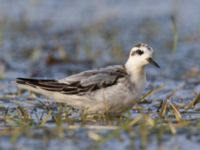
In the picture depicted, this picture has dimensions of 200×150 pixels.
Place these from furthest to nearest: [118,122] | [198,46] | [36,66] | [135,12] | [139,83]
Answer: [135,12] < [198,46] < [36,66] < [139,83] < [118,122]

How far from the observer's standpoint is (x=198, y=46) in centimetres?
1417

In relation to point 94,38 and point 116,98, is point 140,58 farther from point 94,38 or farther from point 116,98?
point 94,38

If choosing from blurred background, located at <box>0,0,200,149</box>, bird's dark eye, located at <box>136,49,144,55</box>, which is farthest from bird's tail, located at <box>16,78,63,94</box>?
bird's dark eye, located at <box>136,49,144,55</box>

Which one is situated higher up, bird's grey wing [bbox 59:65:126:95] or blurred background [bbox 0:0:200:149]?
blurred background [bbox 0:0:200:149]

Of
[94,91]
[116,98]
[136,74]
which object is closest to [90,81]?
[94,91]

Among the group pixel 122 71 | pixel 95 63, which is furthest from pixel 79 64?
pixel 122 71

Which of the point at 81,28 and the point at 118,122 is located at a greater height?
the point at 81,28

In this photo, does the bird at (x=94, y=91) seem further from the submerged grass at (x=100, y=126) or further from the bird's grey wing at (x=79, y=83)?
the submerged grass at (x=100, y=126)

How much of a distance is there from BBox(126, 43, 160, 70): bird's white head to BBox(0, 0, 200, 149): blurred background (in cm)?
Answer: 118

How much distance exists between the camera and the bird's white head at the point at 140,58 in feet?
29.2

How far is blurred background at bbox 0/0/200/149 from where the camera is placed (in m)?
12.2

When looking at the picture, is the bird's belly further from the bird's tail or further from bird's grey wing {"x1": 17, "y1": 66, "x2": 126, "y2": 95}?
the bird's tail

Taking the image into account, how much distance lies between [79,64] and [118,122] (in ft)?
15.8

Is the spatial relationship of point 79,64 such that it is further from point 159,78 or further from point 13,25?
point 13,25
